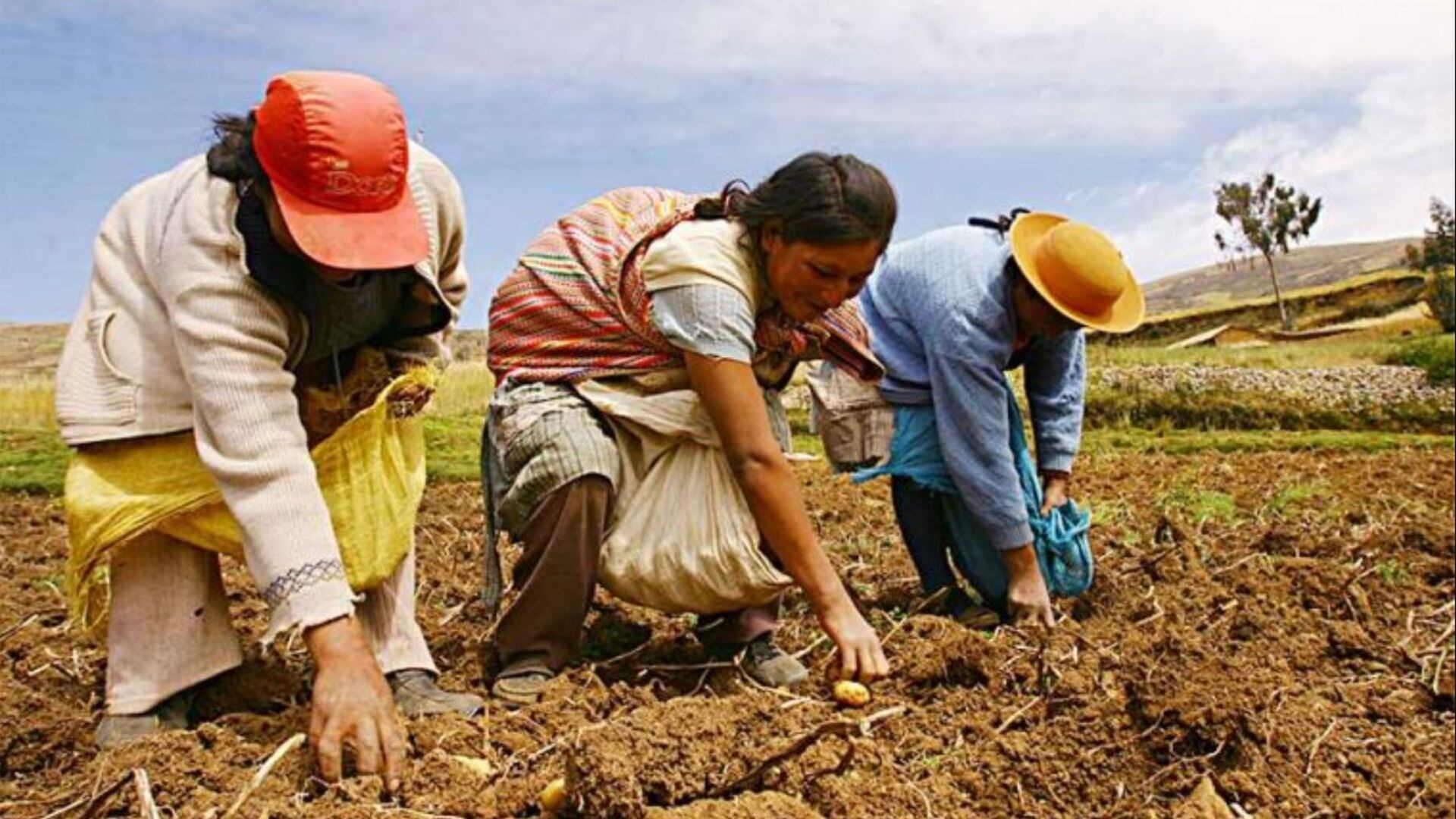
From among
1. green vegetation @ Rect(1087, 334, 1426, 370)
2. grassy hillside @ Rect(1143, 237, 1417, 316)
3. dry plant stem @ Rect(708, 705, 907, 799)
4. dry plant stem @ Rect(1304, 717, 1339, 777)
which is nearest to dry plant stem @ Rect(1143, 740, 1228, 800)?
dry plant stem @ Rect(1304, 717, 1339, 777)

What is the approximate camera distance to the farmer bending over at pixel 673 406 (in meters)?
2.53

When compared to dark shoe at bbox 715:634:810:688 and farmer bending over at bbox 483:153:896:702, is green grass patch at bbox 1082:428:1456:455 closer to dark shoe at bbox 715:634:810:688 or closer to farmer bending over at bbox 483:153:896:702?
dark shoe at bbox 715:634:810:688

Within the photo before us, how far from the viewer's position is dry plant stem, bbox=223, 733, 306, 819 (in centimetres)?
179

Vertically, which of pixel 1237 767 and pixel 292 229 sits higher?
pixel 292 229

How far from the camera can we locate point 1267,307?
32.0m

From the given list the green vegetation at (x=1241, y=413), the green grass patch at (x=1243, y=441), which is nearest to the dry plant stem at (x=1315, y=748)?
the green grass patch at (x=1243, y=441)

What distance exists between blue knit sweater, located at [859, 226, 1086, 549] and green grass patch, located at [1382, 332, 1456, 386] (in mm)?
12942

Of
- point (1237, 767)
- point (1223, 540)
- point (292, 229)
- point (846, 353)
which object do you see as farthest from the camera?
point (1223, 540)

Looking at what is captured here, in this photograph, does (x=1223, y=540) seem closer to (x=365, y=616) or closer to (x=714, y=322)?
(x=714, y=322)

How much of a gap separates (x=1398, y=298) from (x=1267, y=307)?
123 inches

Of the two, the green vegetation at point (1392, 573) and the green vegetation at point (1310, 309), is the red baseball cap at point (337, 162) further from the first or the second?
the green vegetation at point (1310, 309)

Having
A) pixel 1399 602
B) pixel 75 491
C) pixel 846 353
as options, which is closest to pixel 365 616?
pixel 75 491

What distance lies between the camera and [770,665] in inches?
111

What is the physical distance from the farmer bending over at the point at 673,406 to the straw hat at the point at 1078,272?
2.08 ft
